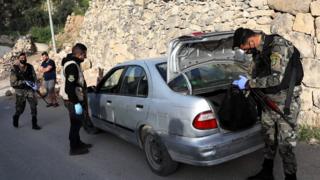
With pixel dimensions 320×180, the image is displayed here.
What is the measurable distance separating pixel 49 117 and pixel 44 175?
4.88m

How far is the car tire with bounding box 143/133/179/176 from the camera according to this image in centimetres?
560

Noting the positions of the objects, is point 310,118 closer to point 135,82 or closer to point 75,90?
point 135,82

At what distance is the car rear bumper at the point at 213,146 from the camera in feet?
16.3

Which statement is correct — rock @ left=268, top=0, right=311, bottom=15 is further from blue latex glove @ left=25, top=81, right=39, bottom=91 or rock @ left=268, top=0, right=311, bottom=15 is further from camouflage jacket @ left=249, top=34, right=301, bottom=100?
blue latex glove @ left=25, top=81, right=39, bottom=91

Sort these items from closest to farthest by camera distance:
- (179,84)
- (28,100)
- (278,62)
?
(278,62)
(179,84)
(28,100)

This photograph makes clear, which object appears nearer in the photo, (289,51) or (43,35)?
(289,51)

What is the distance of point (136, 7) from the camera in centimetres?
1375

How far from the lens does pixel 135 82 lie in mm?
6328

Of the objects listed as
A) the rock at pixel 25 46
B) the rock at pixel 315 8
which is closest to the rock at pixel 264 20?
the rock at pixel 315 8

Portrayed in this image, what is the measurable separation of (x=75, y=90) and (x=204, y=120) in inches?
106

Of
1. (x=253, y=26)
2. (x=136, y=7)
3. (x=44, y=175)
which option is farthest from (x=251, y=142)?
(x=136, y=7)

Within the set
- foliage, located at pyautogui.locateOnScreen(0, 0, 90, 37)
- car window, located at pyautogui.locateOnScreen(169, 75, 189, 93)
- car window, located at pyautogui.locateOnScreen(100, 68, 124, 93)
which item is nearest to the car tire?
car window, located at pyautogui.locateOnScreen(169, 75, 189, 93)

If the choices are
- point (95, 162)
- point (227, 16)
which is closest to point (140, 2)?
point (227, 16)

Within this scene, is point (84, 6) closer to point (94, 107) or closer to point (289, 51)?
point (94, 107)
